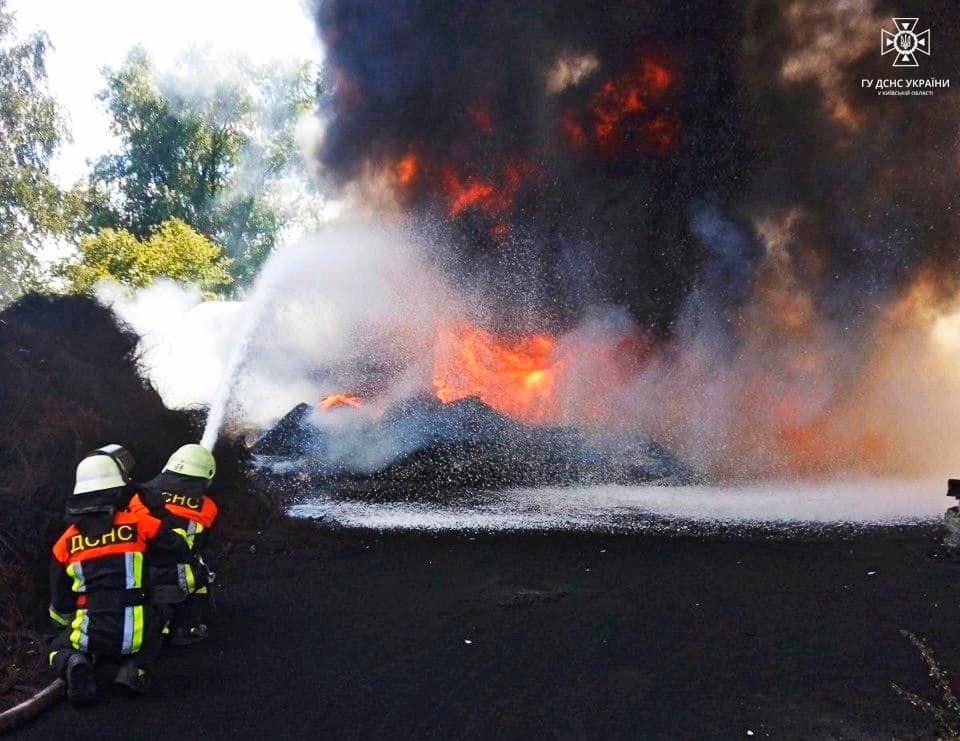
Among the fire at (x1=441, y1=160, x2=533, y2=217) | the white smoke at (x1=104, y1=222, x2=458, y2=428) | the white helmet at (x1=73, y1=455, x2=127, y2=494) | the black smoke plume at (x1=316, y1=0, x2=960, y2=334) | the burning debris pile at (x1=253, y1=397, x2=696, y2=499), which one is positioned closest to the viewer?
the white helmet at (x1=73, y1=455, x2=127, y2=494)

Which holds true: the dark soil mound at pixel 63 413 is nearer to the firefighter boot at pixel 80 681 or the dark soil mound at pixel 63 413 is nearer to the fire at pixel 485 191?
the firefighter boot at pixel 80 681

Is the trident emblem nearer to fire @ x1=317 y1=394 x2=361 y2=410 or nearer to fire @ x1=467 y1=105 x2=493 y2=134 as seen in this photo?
fire @ x1=467 y1=105 x2=493 y2=134

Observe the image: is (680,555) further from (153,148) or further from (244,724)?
(153,148)

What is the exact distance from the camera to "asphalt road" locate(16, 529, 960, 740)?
460 cm

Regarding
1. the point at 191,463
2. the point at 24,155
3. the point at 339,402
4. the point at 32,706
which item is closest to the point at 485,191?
the point at 339,402

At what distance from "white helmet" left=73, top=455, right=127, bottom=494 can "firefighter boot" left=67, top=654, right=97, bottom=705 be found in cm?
107

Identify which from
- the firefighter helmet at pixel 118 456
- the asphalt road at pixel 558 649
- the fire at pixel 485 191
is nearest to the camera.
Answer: the asphalt road at pixel 558 649

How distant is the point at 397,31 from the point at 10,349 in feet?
48.6

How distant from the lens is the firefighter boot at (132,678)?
16.2 ft

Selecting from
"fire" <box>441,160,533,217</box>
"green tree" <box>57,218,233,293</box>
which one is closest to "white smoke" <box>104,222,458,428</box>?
"fire" <box>441,160,533,217</box>

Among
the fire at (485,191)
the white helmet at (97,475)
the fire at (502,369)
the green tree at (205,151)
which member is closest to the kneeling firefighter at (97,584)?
the white helmet at (97,475)

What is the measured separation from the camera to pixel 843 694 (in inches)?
192

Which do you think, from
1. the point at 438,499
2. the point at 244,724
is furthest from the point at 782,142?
the point at 244,724

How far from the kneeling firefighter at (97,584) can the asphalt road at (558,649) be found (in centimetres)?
33
